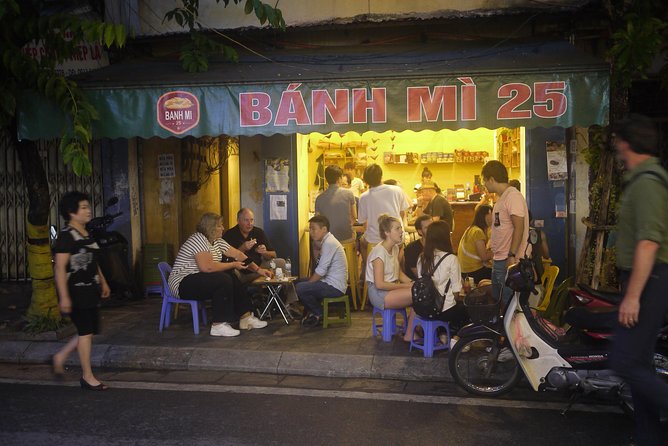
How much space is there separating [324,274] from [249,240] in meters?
1.42

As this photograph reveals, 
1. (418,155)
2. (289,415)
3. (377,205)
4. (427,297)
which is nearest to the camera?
(289,415)

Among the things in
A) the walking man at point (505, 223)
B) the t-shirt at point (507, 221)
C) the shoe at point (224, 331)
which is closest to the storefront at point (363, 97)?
the walking man at point (505, 223)

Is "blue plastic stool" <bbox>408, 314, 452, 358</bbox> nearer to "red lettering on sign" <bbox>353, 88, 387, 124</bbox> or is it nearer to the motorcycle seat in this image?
the motorcycle seat

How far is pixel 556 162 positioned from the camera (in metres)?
9.52

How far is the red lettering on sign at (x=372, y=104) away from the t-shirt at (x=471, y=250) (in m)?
1.86

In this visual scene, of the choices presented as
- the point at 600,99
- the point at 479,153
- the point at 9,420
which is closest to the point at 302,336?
the point at 9,420

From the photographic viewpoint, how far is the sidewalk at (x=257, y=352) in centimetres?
693

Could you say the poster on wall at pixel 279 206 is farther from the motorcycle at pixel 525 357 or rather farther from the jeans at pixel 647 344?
the jeans at pixel 647 344

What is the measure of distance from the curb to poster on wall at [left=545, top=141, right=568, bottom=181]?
12.6 feet

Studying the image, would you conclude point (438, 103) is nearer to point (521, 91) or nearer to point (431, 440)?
point (521, 91)

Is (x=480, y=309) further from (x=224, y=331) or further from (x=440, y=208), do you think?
(x=440, y=208)

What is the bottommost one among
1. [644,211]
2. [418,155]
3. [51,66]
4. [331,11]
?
[644,211]

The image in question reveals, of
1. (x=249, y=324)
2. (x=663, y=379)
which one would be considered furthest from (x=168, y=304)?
(x=663, y=379)

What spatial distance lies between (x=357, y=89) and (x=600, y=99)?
2.67 meters
